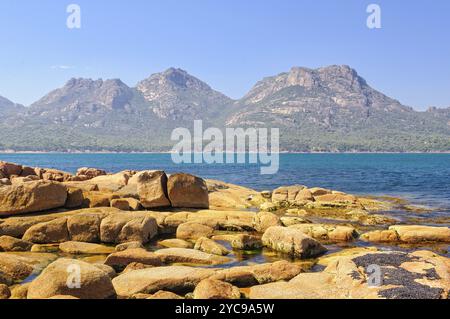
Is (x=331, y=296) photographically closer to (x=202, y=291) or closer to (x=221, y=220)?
(x=202, y=291)

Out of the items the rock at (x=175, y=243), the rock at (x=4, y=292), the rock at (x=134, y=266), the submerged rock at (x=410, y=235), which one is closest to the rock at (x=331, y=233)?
the submerged rock at (x=410, y=235)

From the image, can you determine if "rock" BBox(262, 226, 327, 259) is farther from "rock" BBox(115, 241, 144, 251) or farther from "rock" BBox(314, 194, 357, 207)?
"rock" BBox(314, 194, 357, 207)

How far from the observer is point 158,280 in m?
15.8

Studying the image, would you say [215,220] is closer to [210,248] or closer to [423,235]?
[210,248]

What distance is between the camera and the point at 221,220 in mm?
28953

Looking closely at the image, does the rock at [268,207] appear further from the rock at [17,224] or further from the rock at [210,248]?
the rock at [17,224]

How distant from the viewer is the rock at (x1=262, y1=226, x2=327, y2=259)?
22.3m

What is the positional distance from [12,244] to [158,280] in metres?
11.1

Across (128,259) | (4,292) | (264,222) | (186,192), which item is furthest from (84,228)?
(264,222)

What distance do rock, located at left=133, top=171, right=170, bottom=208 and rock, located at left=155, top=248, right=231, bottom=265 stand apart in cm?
1093

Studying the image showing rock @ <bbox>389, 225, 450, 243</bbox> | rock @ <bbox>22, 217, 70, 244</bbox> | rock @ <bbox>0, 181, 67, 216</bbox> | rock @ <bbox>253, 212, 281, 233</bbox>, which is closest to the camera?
rock @ <bbox>22, 217, 70, 244</bbox>

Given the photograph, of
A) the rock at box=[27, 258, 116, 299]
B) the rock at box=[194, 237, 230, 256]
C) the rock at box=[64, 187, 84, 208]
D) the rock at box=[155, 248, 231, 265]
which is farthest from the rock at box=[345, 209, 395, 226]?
the rock at box=[27, 258, 116, 299]

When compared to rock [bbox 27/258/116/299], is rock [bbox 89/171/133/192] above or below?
above

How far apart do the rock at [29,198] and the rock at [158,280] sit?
13288 millimetres
